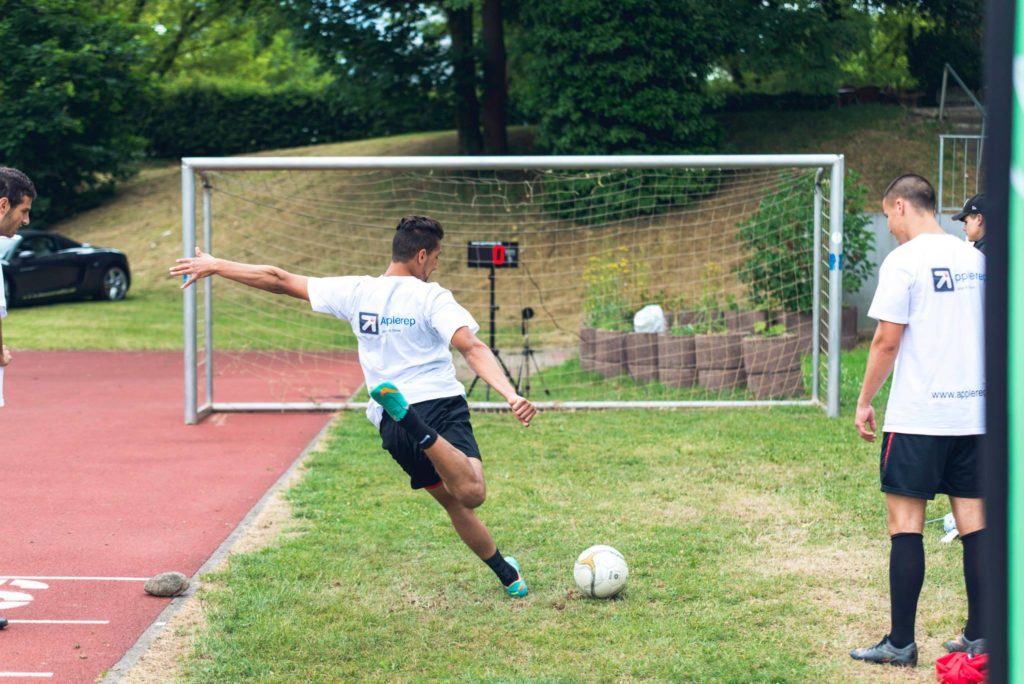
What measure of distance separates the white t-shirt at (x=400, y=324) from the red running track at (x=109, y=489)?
1.74m

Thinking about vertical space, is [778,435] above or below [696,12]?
below

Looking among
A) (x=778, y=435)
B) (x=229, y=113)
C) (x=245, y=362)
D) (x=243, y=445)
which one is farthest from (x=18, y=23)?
(x=778, y=435)

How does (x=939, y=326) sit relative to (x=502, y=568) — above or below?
above

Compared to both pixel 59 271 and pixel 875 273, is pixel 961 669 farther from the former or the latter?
pixel 59 271

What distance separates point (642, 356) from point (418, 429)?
27.6ft

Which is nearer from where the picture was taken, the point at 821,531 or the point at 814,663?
the point at 814,663

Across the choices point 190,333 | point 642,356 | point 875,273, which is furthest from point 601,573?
point 875,273

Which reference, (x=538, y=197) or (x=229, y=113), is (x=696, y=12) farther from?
(x=229, y=113)

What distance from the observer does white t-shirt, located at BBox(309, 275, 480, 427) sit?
5449mm

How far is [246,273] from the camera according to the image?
5367mm

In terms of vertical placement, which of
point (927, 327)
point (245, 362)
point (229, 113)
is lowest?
point (245, 362)

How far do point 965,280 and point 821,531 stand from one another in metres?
2.91

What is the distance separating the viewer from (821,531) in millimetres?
7184

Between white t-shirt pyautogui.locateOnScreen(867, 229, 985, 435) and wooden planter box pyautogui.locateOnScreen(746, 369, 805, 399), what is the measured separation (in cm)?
768
